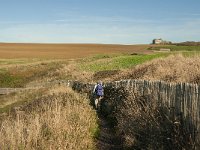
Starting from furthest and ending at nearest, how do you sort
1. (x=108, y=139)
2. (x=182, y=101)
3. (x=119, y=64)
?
(x=119, y=64)
(x=108, y=139)
(x=182, y=101)

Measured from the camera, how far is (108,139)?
13.7 m

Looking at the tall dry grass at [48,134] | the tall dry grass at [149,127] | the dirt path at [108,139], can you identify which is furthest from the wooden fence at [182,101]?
the tall dry grass at [48,134]

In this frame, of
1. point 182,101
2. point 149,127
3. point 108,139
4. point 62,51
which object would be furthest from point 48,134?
point 62,51

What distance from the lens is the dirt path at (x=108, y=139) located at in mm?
12496

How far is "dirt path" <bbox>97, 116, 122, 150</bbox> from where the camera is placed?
12.5 meters

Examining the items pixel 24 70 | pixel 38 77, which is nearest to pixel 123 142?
pixel 38 77

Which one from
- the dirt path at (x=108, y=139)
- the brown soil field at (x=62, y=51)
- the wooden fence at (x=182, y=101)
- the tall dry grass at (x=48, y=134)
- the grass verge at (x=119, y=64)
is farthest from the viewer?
the brown soil field at (x=62, y=51)

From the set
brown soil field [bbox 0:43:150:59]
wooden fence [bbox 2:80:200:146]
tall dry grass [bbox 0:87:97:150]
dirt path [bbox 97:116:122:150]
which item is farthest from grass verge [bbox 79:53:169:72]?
wooden fence [bbox 2:80:200:146]

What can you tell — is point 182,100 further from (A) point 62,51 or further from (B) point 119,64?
(A) point 62,51

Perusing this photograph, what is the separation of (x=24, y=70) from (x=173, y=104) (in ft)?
201

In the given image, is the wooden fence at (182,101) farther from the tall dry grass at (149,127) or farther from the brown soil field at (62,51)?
the brown soil field at (62,51)

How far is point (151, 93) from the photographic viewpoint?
1278 cm

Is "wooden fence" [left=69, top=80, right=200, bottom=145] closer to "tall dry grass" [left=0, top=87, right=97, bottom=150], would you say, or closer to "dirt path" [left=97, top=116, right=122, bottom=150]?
"dirt path" [left=97, top=116, right=122, bottom=150]

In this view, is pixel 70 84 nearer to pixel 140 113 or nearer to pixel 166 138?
pixel 140 113
